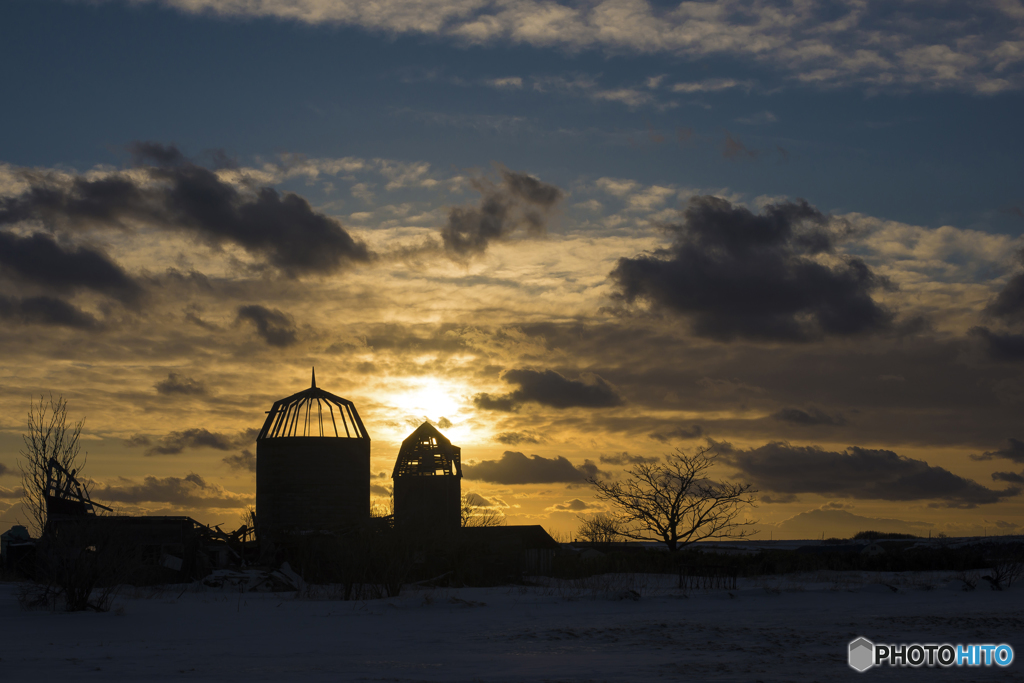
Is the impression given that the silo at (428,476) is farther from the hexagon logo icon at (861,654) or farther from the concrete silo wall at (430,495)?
the hexagon logo icon at (861,654)

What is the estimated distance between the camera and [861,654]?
50.4 feet

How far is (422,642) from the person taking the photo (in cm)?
1761

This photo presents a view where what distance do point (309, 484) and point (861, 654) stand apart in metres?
34.8

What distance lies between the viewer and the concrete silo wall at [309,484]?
45438 millimetres

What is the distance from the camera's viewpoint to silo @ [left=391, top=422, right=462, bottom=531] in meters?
58.5

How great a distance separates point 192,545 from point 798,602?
2696 centimetres

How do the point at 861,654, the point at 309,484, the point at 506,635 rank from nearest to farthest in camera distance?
the point at 861,654
the point at 506,635
the point at 309,484

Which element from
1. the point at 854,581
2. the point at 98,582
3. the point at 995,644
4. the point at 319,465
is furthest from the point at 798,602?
the point at 319,465

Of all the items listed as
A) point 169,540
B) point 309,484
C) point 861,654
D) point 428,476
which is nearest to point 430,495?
point 428,476

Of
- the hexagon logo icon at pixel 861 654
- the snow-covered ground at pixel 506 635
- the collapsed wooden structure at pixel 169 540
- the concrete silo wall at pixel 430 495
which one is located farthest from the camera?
→ the concrete silo wall at pixel 430 495

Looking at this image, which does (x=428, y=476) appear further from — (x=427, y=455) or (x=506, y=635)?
(x=506, y=635)

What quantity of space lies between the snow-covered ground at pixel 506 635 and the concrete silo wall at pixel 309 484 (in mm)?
13937

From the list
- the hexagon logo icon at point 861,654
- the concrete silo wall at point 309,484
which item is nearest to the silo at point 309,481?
the concrete silo wall at point 309,484

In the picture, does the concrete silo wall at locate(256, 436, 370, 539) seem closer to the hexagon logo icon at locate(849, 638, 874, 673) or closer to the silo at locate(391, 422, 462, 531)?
the silo at locate(391, 422, 462, 531)
